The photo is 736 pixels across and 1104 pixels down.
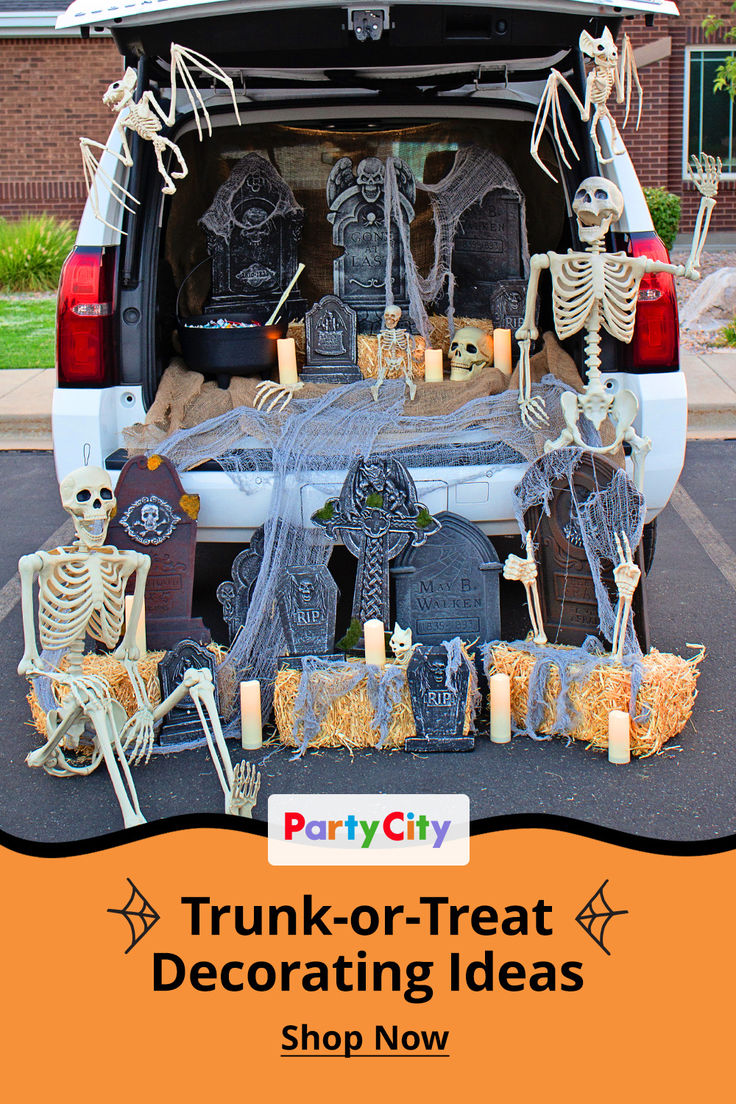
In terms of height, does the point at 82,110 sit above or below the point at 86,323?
above

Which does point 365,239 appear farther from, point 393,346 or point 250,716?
point 250,716

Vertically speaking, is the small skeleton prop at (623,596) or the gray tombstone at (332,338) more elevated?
the gray tombstone at (332,338)

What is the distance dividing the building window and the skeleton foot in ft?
44.8

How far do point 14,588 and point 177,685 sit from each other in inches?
74.8

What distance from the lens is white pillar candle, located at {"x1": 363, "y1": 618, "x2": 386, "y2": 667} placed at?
3.91 metres

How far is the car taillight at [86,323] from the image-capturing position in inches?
168

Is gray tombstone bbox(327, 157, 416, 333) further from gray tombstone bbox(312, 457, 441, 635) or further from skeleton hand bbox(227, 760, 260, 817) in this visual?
skeleton hand bbox(227, 760, 260, 817)

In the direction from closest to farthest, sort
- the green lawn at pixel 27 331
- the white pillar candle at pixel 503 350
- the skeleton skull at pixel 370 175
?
the white pillar candle at pixel 503 350, the skeleton skull at pixel 370 175, the green lawn at pixel 27 331

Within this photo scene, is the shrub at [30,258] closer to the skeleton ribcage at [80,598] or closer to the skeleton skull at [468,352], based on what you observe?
the skeleton skull at [468,352]

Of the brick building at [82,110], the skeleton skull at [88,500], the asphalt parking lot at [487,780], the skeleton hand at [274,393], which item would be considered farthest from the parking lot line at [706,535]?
the brick building at [82,110]

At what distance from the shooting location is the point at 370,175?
5.53 metres

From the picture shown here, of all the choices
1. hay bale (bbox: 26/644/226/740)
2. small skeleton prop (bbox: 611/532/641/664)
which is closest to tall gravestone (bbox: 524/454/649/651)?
small skeleton prop (bbox: 611/532/641/664)

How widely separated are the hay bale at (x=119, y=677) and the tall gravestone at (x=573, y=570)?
1.10 m

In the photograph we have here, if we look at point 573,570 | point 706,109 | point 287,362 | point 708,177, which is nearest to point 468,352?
point 287,362
